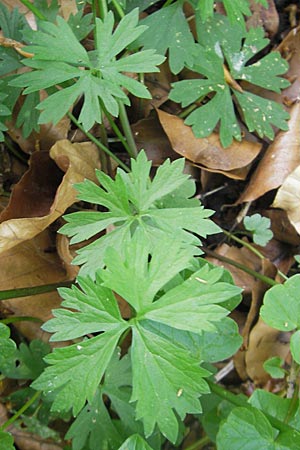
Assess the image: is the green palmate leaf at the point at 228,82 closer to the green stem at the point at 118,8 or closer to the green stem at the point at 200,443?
the green stem at the point at 118,8

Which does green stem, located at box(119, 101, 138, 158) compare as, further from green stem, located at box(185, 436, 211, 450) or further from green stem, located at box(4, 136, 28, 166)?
green stem, located at box(185, 436, 211, 450)

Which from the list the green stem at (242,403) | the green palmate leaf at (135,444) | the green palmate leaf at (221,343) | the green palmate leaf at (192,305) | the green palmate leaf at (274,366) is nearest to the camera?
the green palmate leaf at (192,305)

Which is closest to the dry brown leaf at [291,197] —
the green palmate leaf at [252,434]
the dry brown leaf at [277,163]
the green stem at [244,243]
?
the dry brown leaf at [277,163]

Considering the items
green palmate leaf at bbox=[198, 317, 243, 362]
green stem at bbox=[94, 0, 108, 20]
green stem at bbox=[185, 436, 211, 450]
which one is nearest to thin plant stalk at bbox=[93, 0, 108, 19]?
green stem at bbox=[94, 0, 108, 20]

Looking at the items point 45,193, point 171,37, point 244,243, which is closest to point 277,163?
point 244,243

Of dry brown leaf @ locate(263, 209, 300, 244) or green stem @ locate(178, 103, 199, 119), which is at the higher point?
green stem @ locate(178, 103, 199, 119)

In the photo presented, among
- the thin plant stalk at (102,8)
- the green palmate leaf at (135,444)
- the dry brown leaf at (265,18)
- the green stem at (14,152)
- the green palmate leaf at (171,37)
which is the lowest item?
the green palmate leaf at (135,444)

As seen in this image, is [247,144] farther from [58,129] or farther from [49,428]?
[49,428]
